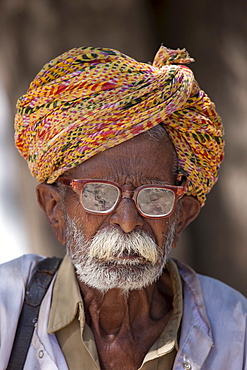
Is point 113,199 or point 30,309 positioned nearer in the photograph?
point 113,199

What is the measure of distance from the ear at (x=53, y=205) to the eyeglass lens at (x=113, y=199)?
0.77 feet

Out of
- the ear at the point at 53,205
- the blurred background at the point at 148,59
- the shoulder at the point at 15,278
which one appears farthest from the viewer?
the blurred background at the point at 148,59

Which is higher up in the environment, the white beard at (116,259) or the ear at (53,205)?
the ear at (53,205)

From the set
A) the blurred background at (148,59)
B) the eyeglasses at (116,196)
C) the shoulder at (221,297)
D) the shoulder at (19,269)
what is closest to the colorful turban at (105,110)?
the eyeglasses at (116,196)

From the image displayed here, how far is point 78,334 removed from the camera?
2668 millimetres

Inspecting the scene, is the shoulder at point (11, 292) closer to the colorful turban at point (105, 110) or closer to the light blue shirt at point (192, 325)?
the light blue shirt at point (192, 325)

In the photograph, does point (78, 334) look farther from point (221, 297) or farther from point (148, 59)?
point (148, 59)

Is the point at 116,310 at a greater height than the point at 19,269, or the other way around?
the point at 19,269

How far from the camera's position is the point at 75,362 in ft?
8.54

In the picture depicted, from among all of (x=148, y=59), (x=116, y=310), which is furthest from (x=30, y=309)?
(x=148, y=59)

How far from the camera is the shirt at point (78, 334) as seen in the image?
261 centimetres

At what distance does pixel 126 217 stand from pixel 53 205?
0.47 meters

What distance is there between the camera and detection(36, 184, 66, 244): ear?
283 centimetres

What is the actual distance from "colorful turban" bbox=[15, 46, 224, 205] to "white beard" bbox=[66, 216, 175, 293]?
13.4 inches
